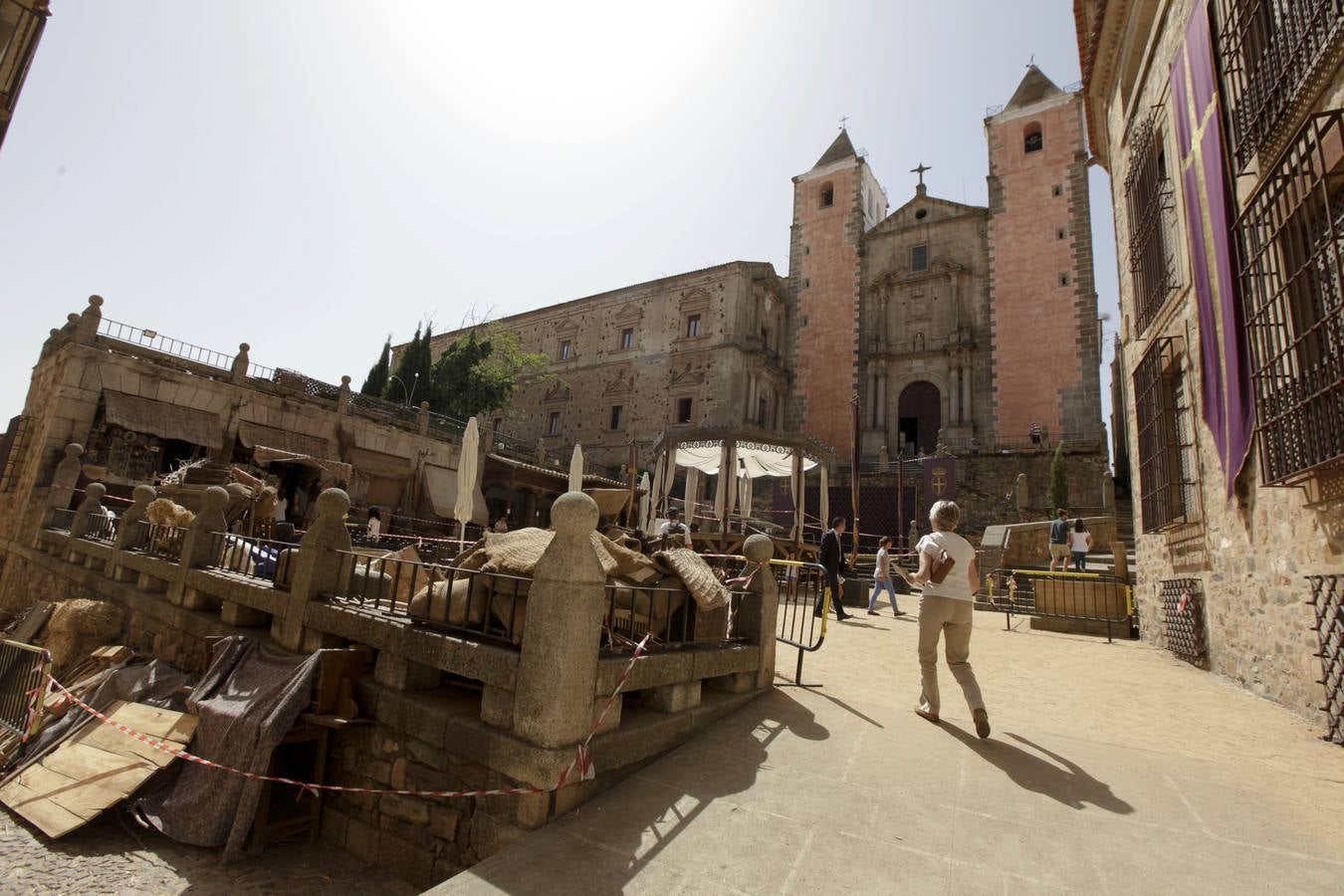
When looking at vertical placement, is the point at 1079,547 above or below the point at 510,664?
above

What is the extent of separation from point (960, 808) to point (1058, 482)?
20536mm

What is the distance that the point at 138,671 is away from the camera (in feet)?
21.2

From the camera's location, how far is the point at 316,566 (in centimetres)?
538

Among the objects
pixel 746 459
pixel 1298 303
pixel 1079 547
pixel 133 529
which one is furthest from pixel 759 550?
pixel 746 459

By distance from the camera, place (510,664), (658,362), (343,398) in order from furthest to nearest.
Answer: (658,362) < (343,398) < (510,664)

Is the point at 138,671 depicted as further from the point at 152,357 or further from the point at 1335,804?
the point at 152,357

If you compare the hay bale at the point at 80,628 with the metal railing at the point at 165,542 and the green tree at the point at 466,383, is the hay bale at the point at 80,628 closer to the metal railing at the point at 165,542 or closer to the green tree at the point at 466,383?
the metal railing at the point at 165,542

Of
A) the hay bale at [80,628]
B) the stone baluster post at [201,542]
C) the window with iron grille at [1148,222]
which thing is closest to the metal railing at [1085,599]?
the window with iron grille at [1148,222]

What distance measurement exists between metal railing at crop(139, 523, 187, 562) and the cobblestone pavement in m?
4.00

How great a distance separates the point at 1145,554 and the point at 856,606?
A: 18.9 ft

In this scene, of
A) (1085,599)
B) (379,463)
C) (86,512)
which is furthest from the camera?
(379,463)

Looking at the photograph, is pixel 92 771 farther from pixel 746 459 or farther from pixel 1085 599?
pixel 746 459

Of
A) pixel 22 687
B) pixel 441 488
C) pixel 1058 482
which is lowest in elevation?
pixel 22 687

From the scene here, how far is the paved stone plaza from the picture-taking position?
2611 millimetres
